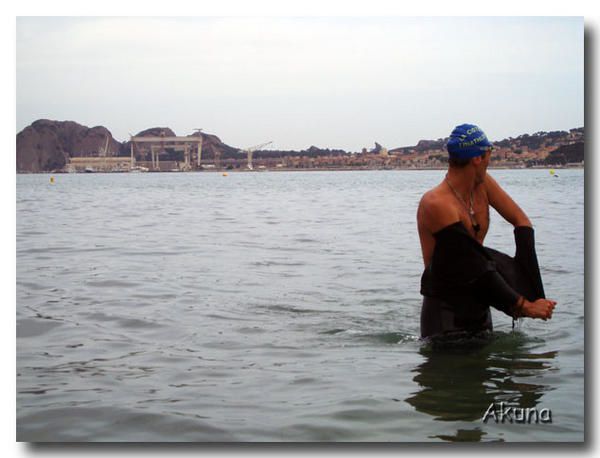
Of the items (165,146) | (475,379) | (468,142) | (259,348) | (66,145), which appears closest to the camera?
(468,142)

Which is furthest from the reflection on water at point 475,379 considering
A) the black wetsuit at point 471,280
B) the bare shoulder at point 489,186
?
the bare shoulder at point 489,186

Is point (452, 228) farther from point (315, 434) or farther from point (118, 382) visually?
point (118, 382)

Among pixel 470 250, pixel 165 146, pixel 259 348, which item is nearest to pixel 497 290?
pixel 470 250

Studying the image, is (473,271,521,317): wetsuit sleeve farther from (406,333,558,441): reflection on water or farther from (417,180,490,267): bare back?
(406,333,558,441): reflection on water

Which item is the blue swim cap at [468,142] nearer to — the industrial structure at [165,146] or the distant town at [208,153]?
the distant town at [208,153]

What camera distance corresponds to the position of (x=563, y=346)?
736 cm

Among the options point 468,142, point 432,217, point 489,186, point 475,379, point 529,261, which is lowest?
point 475,379

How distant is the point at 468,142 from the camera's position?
611cm

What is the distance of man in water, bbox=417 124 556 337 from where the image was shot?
5992 millimetres

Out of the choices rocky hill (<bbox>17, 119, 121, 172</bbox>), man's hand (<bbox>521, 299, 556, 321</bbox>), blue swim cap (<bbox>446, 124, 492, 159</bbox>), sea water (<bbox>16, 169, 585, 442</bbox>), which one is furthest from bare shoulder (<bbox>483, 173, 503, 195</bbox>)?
rocky hill (<bbox>17, 119, 121, 172</bbox>)

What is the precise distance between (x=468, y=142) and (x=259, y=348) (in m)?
2.68

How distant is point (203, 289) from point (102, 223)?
254 inches

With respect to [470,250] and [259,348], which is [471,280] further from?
[259,348]

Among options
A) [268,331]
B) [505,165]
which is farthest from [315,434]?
[505,165]
